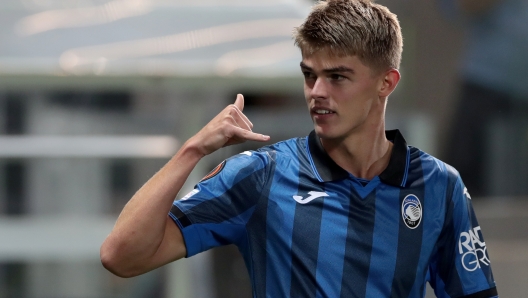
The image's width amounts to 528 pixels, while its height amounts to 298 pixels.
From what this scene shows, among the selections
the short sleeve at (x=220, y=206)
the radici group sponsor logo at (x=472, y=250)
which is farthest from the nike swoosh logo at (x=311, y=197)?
the radici group sponsor logo at (x=472, y=250)

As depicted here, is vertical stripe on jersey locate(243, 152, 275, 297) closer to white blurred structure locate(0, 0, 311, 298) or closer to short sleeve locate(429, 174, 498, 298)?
short sleeve locate(429, 174, 498, 298)

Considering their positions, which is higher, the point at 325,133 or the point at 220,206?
the point at 325,133

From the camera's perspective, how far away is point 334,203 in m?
2.37

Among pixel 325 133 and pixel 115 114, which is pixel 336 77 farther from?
pixel 115 114

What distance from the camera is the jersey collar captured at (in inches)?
94.9

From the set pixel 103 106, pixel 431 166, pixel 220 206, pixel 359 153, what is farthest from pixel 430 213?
pixel 103 106

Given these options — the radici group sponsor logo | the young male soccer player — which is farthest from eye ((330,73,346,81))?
the radici group sponsor logo

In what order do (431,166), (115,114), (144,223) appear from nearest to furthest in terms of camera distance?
(144,223) → (431,166) → (115,114)

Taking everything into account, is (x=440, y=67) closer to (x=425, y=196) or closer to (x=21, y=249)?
(x=21, y=249)

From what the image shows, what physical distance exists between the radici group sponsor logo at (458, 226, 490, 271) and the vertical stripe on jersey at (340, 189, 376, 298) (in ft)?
0.97

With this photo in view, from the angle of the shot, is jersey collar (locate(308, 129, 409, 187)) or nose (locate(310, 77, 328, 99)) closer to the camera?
nose (locate(310, 77, 328, 99))

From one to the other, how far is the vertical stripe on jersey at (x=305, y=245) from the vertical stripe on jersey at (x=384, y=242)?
17 cm

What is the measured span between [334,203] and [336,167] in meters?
0.12

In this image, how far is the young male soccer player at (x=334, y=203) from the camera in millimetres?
2277
